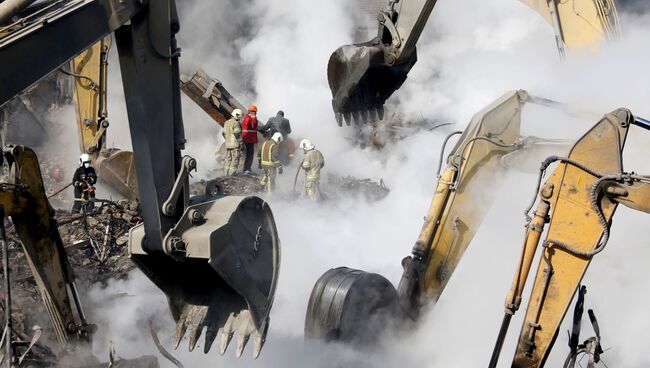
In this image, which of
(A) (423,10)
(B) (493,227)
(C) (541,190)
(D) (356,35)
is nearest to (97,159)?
(B) (493,227)

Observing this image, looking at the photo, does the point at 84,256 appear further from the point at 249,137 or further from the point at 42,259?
the point at 249,137

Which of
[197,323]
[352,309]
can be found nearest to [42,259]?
[197,323]

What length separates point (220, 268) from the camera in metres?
4.67

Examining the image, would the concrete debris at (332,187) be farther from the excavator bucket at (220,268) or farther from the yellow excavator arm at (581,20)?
the excavator bucket at (220,268)

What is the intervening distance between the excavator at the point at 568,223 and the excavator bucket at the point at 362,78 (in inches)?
61.6

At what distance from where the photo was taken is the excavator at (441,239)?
6.80 metres

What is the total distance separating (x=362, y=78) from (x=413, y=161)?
11655mm

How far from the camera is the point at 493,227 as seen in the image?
318 inches

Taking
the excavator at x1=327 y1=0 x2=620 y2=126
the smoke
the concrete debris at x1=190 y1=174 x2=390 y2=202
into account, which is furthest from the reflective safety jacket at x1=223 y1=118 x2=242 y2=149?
the excavator at x1=327 y1=0 x2=620 y2=126

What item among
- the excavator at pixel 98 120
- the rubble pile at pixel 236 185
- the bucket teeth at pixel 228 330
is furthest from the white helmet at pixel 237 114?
the bucket teeth at pixel 228 330

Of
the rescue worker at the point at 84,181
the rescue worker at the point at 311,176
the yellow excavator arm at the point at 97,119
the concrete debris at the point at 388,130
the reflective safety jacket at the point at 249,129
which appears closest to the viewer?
the rescue worker at the point at 84,181

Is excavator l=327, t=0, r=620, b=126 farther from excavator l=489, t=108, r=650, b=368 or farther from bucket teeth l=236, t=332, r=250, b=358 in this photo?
bucket teeth l=236, t=332, r=250, b=358

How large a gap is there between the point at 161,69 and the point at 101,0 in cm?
58

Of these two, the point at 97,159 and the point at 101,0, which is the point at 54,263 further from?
the point at 97,159
